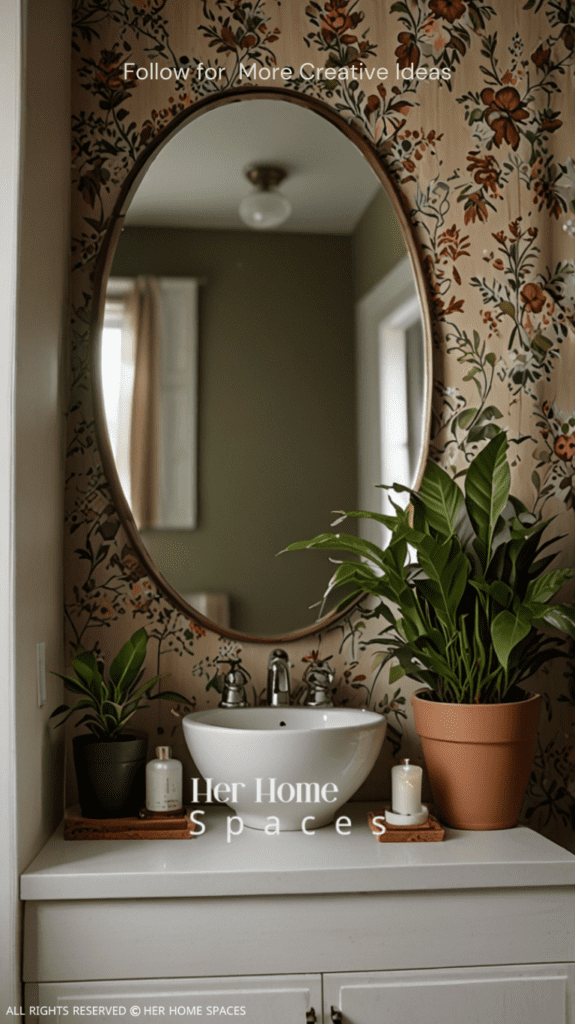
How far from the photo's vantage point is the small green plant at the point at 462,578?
1374 millimetres

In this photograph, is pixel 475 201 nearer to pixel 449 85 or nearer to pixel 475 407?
pixel 449 85

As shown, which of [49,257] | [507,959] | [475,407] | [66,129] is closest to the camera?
[507,959]

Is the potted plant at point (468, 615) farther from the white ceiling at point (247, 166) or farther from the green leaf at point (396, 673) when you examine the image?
the white ceiling at point (247, 166)

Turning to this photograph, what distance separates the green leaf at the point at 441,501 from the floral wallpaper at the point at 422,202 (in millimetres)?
265

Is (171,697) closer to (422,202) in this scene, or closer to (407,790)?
(407,790)

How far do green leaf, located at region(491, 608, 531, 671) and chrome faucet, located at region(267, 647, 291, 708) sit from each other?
42 cm

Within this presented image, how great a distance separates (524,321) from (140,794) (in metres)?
1.17

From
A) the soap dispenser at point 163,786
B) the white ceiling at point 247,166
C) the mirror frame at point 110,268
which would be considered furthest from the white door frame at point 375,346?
the soap dispenser at point 163,786

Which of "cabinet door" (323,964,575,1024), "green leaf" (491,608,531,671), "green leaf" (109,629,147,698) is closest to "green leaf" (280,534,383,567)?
"green leaf" (491,608,531,671)

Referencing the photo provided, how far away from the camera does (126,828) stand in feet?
4.44

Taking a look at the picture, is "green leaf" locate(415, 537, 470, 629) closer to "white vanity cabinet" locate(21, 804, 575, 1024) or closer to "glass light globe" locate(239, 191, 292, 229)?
"white vanity cabinet" locate(21, 804, 575, 1024)

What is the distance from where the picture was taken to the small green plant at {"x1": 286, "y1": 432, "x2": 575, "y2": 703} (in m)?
1.37

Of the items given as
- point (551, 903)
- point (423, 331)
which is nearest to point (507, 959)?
point (551, 903)

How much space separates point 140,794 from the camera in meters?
1.42
